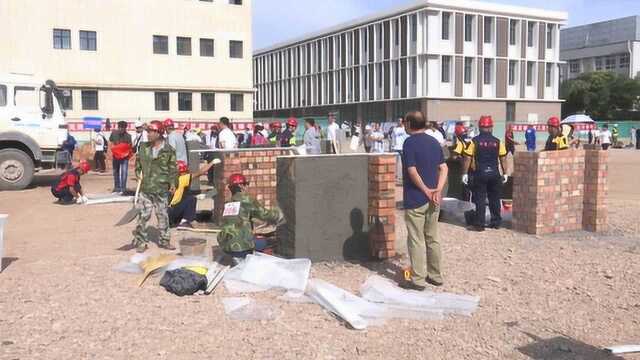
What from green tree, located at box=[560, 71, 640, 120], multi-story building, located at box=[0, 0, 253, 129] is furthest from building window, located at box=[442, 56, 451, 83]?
multi-story building, located at box=[0, 0, 253, 129]

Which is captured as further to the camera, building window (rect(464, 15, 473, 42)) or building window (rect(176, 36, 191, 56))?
building window (rect(464, 15, 473, 42))

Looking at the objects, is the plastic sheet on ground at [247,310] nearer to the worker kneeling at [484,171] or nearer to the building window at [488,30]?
the worker kneeling at [484,171]

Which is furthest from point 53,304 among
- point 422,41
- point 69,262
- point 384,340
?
point 422,41

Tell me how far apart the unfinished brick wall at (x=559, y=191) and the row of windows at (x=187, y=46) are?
1399 inches

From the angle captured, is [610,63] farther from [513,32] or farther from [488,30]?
[488,30]

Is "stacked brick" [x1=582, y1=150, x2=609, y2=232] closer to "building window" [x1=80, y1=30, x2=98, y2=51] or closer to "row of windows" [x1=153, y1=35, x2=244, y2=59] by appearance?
"row of windows" [x1=153, y1=35, x2=244, y2=59]

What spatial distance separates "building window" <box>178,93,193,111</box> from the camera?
→ 41688 mm

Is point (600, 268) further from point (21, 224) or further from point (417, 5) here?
point (417, 5)

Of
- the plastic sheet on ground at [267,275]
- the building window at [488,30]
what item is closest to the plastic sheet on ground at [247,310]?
the plastic sheet on ground at [267,275]

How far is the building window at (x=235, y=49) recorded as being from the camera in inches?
1688

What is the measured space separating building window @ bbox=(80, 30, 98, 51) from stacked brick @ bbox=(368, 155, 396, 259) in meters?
36.4

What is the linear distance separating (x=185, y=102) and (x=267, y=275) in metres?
37.1

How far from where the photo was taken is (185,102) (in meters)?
41.9

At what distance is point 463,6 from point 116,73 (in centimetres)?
3265
